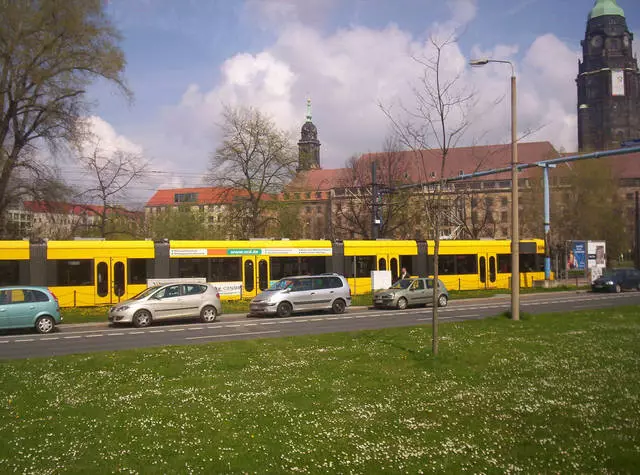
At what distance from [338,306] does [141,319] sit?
8.42 metres

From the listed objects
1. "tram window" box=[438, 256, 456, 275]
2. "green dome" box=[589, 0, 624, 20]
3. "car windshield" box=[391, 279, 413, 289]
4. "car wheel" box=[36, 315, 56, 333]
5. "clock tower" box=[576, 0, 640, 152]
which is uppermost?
"green dome" box=[589, 0, 624, 20]

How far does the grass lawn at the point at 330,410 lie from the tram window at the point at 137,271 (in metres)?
15.4

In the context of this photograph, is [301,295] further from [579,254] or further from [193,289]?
[579,254]

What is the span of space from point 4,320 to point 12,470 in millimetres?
15334

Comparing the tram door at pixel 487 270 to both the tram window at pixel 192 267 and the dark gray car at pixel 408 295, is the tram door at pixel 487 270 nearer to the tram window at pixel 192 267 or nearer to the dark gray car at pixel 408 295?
the dark gray car at pixel 408 295

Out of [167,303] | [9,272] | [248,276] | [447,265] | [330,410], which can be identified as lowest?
[330,410]

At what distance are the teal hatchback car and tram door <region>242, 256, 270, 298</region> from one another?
11.5 meters

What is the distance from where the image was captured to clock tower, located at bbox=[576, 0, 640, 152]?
422ft

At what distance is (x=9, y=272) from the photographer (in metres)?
25.4

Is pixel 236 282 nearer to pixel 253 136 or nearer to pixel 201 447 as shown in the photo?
pixel 253 136

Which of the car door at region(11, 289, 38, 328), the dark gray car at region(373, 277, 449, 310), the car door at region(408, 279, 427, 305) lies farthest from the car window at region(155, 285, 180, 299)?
the car door at region(408, 279, 427, 305)

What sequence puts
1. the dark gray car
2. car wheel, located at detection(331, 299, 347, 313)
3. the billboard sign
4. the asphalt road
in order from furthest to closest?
the billboard sign < the dark gray car < car wheel, located at detection(331, 299, 347, 313) < the asphalt road

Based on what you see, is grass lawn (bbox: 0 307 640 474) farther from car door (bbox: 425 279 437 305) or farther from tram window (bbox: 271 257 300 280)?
tram window (bbox: 271 257 300 280)

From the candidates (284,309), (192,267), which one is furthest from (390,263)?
(192,267)
